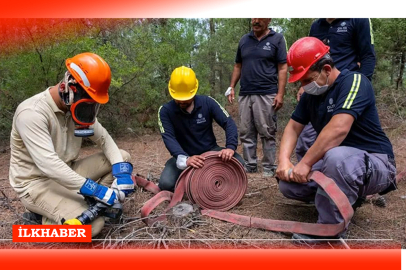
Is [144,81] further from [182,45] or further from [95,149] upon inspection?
[95,149]

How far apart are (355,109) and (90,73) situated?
1936mm

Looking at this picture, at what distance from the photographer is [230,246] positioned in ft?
7.63

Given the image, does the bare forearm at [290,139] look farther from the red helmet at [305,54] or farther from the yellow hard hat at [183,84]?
the yellow hard hat at [183,84]

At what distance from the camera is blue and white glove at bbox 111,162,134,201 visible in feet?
8.78

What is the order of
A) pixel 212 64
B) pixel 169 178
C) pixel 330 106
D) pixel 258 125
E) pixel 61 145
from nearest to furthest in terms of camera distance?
1. pixel 330 106
2. pixel 61 145
3. pixel 169 178
4. pixel 258 125
5. pixel 212 64

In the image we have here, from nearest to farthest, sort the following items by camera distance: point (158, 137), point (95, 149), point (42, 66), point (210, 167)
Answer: point (210, 167) → point (42, 66) → point (95, 149) → point (158, 137)

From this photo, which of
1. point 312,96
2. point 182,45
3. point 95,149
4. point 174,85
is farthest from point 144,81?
point 312,96

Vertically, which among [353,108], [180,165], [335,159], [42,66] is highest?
[42,66]

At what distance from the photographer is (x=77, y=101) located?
2412 millimetres

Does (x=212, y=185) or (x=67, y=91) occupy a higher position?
(x=67, y=91)

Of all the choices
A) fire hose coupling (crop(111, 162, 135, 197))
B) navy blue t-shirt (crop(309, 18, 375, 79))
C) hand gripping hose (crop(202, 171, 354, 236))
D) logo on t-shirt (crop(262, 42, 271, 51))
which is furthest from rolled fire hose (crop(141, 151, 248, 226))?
logo on t-shirt (crop(262, 42, 271, 51))

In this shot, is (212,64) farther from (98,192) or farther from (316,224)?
(316,224)

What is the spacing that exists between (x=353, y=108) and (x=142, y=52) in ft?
13.2

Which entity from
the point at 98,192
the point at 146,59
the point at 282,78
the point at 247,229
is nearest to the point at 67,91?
the point at 98,192
